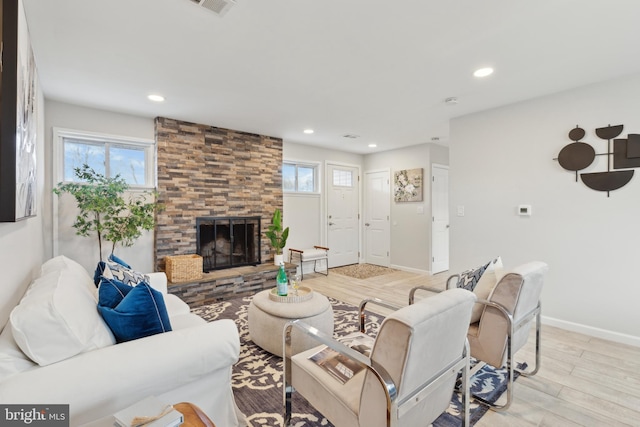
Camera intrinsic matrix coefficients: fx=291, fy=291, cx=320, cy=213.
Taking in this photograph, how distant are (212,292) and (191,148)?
79.4 inches

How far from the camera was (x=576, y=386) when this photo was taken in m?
2.04

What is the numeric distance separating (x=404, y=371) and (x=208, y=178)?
390 cm

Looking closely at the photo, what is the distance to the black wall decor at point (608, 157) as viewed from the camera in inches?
Result: 104

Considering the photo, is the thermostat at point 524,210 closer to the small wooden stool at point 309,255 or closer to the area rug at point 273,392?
the area rug at point 273,392

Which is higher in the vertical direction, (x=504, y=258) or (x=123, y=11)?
(x=123, y=11)

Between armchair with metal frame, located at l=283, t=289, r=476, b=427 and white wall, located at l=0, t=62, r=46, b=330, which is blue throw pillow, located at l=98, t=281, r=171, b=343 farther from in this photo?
armchair with metal frame, located at l=283, t=289, r=476, b=427

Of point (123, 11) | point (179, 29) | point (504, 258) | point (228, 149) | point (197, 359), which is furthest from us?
point (228, 149)

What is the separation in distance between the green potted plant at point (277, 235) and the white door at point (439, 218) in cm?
275

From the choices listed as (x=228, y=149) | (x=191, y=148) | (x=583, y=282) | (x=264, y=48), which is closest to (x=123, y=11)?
(x=264, y=48)

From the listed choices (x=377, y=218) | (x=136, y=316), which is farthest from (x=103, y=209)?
(x=377, y=218)

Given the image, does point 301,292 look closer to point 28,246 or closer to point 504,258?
point 28,246

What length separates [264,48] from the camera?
223 centimetres

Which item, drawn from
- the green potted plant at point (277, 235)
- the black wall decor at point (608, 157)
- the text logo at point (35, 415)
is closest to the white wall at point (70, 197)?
the green potted plant at point (277, 235)

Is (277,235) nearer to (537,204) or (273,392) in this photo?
(273,392)
